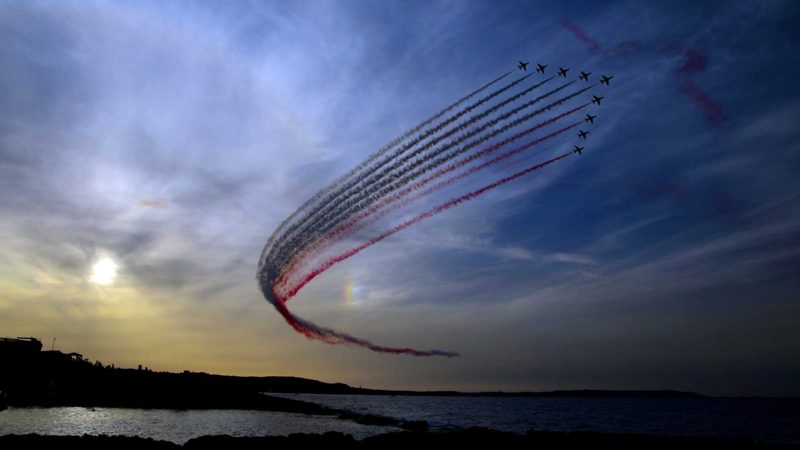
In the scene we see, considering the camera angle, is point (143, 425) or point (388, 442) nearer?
point (388, 442)

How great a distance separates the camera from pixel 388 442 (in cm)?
3516

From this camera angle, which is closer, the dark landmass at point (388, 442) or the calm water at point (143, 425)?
the dark landmass at point (388, 442)

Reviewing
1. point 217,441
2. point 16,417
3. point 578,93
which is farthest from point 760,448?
point 16,417

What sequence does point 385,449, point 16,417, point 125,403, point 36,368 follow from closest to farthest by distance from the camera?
1. point 385,449
2. point 16,417
3. point 125,403
4. point 36,368

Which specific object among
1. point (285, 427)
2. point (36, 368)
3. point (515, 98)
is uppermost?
point (515, 98)

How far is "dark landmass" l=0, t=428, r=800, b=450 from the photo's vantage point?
106ft

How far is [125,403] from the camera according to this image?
86.3m

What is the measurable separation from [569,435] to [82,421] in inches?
2259

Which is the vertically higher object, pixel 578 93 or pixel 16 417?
pixel 578 93

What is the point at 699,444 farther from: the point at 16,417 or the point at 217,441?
the point at 16,417

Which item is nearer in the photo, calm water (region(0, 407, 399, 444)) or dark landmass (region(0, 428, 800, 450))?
dark landmass (region(0, 428, 800, 450))

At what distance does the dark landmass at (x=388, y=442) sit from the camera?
3222 centimetres

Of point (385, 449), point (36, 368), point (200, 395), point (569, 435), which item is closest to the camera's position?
point (385, 449)

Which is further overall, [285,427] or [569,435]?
[285,427]
